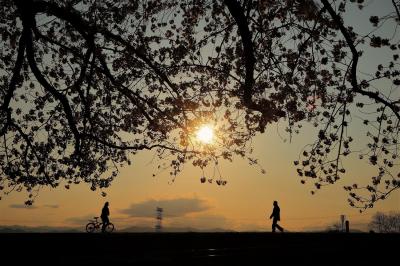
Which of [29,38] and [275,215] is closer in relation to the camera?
[29,38]

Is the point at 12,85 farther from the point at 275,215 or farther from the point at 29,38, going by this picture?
the point at 275,215

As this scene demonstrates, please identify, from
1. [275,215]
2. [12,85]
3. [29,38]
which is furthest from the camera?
[275,215]

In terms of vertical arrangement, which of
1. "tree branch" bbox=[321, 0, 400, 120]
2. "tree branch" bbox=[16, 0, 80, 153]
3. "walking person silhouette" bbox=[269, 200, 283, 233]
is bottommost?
"walking person silhouette" bbox=[269, 200, 283, 233]

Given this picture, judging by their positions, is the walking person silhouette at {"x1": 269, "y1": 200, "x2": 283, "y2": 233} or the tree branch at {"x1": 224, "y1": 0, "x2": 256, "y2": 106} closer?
the tree branch at {"x1": 224, "y1": 0, "x2": 256, "y2": 106}

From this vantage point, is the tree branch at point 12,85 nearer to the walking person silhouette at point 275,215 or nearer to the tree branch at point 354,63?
the tree branch at point 354,63

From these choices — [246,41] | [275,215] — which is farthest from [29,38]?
[275,215]

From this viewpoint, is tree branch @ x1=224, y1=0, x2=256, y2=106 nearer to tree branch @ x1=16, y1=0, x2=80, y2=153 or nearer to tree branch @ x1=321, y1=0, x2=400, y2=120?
tree branch @ x1=321, y1=0, x2=400, y2=120

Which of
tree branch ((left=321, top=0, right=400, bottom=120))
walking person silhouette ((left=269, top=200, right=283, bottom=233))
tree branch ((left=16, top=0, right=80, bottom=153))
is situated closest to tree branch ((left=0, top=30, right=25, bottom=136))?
tree branch ((left=16, top=0, right=80, bottom=153))
